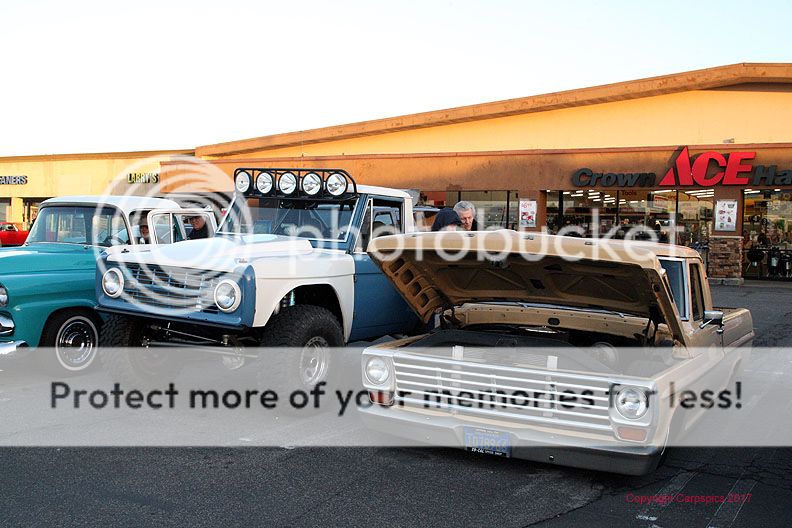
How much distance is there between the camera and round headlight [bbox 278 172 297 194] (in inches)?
313

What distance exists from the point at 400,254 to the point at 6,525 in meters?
2.93

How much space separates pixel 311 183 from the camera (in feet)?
25.9

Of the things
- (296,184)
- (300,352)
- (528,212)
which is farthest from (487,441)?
(528,212)

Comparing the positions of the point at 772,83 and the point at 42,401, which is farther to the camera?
the point at 772,83

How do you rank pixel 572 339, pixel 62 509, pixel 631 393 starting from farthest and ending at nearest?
pixel 572 339 → pixel 631 393 → pixel 62 509

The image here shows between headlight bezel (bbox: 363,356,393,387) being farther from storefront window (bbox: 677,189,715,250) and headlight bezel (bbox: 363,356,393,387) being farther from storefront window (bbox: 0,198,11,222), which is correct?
storefront window (bbox: 0,198,11,222)

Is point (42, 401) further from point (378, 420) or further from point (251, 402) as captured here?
point (378, 420)

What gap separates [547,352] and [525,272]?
25.4 inches

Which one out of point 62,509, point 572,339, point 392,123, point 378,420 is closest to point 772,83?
point 392,123

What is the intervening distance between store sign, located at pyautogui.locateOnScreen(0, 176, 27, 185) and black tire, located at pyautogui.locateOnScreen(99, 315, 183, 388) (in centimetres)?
3830

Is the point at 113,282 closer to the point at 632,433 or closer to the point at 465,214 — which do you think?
the point at 465,214

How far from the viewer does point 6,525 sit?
4117mm

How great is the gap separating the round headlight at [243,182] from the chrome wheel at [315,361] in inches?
82.1

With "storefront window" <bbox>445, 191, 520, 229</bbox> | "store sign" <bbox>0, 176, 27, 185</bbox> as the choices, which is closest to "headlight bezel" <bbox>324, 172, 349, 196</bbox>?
"storefront window" <bbox>445, 191, 520, 229</bbox>
